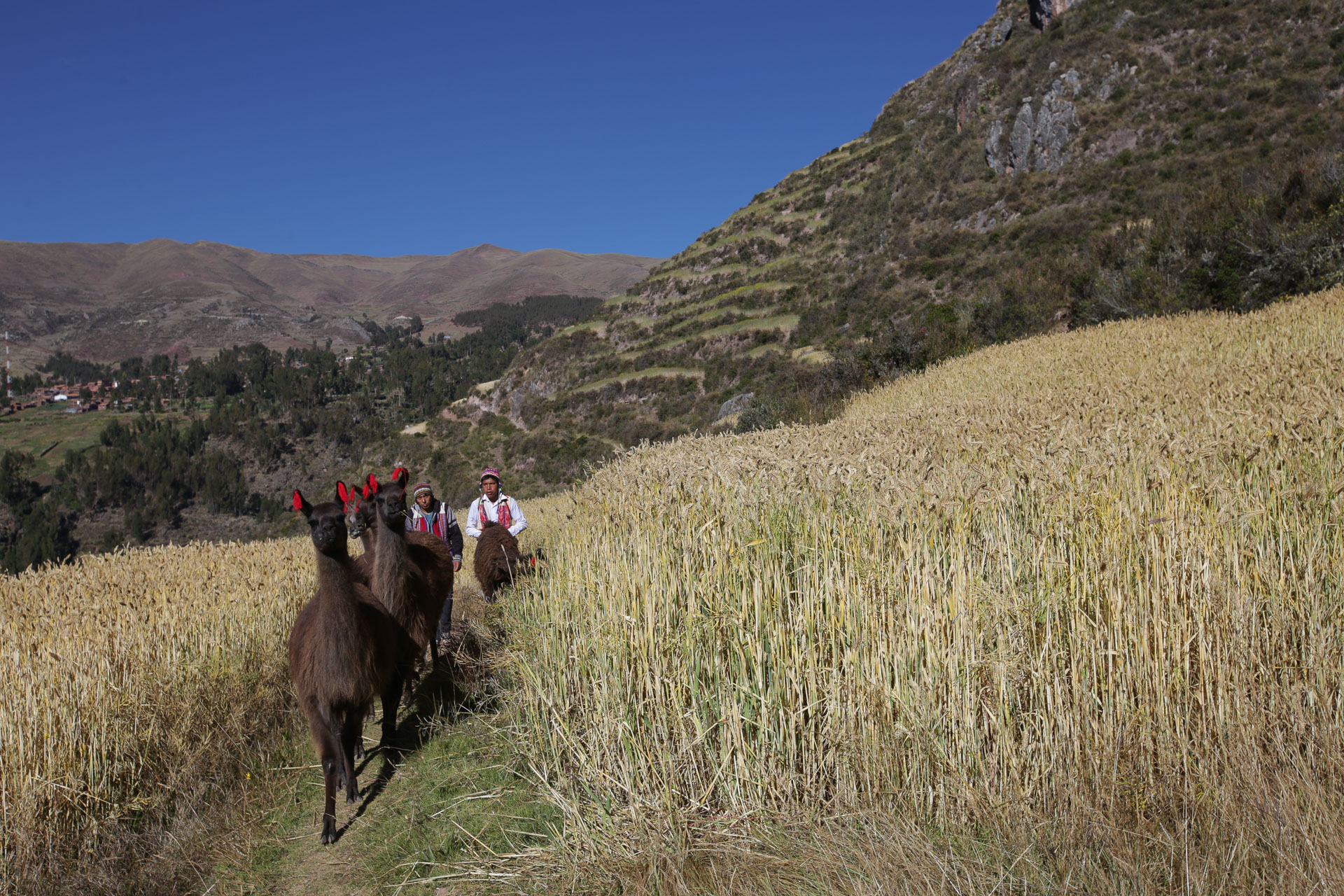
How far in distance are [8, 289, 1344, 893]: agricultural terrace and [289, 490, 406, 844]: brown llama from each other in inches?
21.0

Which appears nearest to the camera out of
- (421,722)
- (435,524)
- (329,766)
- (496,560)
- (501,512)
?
(329,766)

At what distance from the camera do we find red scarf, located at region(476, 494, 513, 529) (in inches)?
372

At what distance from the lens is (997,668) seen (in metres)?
3.35

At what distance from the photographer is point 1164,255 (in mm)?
25797

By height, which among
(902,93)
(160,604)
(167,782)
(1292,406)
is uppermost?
(902,93)

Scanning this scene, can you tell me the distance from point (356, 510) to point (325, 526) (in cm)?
123

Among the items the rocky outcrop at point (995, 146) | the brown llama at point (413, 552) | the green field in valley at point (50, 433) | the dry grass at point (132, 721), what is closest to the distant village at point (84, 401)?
the green field in valley at point (50, 433)

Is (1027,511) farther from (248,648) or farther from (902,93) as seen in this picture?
(902,93)

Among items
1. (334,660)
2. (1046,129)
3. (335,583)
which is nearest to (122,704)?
(334,660)

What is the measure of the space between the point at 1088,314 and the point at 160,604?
98.8 ft

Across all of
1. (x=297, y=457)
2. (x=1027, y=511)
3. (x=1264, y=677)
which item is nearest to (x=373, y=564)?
(x=1027, y=511)

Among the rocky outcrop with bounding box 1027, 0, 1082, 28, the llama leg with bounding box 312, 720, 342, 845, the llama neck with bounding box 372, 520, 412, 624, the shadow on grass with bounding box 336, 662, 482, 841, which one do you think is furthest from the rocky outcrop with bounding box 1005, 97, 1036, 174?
the llama leg with bounding box 312, 720, 342, 845

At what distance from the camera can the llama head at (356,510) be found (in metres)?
5.66

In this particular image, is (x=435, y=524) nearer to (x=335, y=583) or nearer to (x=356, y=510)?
(x=356, y=510)
